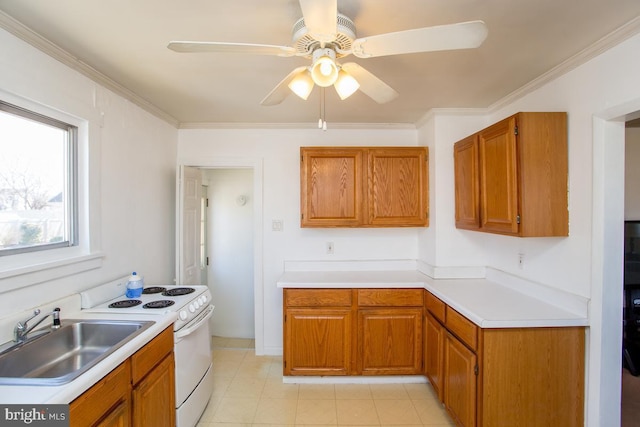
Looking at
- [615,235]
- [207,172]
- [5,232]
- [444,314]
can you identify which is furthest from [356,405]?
[207,172]

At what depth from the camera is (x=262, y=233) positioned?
3059 millimetres

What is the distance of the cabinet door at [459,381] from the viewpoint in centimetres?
173

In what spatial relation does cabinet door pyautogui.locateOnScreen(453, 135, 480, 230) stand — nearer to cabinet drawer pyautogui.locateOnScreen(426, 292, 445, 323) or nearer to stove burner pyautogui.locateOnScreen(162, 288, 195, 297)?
cabinet drawer pyautogui.locateOnScreen(426, 292, 445, 323)

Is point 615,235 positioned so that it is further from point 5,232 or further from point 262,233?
point 5,232

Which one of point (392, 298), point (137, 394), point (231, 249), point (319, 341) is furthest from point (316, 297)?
point (231, 249)

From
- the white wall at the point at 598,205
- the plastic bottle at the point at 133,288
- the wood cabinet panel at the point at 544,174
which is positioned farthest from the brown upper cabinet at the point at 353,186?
the plastic bottle at the point at 133,288

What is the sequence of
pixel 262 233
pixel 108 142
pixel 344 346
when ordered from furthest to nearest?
pixel 262 233, pixel 344 346, pixel 108 142

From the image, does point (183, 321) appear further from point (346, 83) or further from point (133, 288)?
point (346, 83)

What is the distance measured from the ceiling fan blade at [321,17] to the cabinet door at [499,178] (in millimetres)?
1390

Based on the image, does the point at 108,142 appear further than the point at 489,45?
Yes

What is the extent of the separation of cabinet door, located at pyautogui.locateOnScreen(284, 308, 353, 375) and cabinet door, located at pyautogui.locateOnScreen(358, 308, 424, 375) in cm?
14

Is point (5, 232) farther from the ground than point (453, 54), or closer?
closer

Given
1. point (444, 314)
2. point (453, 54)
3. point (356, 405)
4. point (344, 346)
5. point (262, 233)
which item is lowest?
point (356, 405)

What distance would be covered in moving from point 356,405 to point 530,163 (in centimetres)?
205
